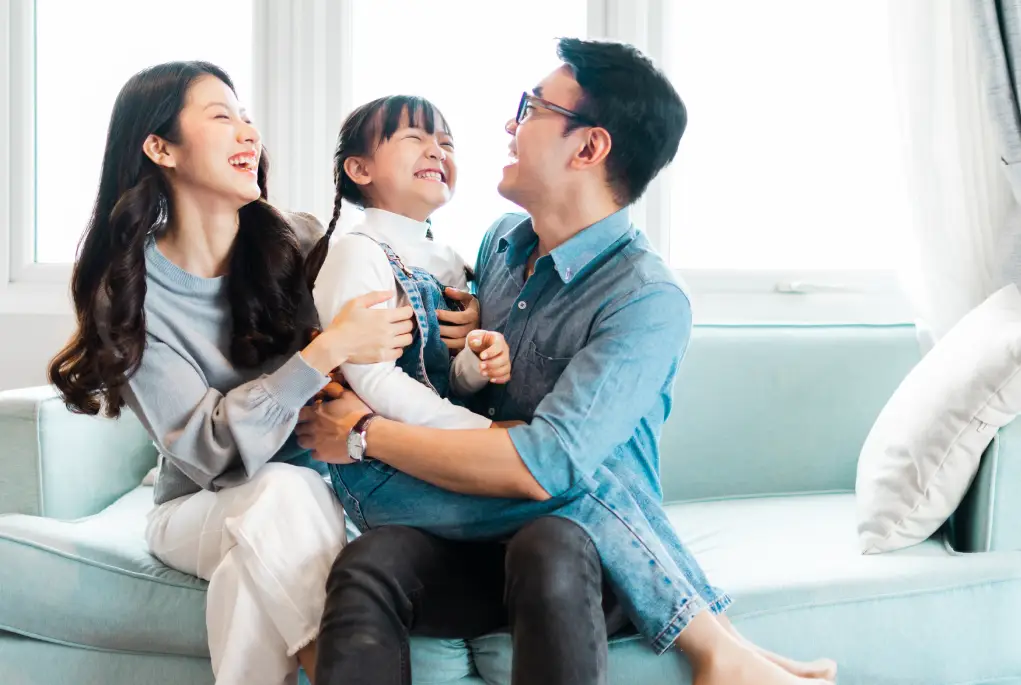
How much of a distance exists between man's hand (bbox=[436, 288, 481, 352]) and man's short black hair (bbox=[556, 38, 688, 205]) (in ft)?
1.09

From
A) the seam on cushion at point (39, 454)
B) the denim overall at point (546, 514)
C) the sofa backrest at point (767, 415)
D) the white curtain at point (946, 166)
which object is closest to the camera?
the denim overall at point (546, 514)

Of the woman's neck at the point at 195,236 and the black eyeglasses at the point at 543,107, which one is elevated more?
the black eyeglasses at the point at 543,107

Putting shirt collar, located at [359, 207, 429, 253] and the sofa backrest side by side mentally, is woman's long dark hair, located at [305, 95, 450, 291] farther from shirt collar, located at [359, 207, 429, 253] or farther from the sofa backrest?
the sofa backrest

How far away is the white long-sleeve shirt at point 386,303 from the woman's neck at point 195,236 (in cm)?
22

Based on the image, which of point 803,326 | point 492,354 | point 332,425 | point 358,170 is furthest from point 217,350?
point 803,326

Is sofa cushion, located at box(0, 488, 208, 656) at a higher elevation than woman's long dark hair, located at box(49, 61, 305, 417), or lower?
lower

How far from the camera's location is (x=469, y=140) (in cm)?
262

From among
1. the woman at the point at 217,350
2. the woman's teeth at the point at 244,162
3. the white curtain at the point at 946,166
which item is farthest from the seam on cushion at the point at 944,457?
the woman's teeth at the point at 244,162

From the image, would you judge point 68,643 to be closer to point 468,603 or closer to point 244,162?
point 468,603

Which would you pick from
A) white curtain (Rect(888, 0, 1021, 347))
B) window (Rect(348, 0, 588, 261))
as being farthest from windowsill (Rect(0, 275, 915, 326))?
window (Rect(348, 0, 588, 261))

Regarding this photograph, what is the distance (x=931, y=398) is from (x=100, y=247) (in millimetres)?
1455

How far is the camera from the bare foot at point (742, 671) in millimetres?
1264

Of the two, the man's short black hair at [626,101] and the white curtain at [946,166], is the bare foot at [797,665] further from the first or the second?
the white curtain at [946,166]

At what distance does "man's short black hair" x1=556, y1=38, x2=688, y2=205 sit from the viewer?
151cm
